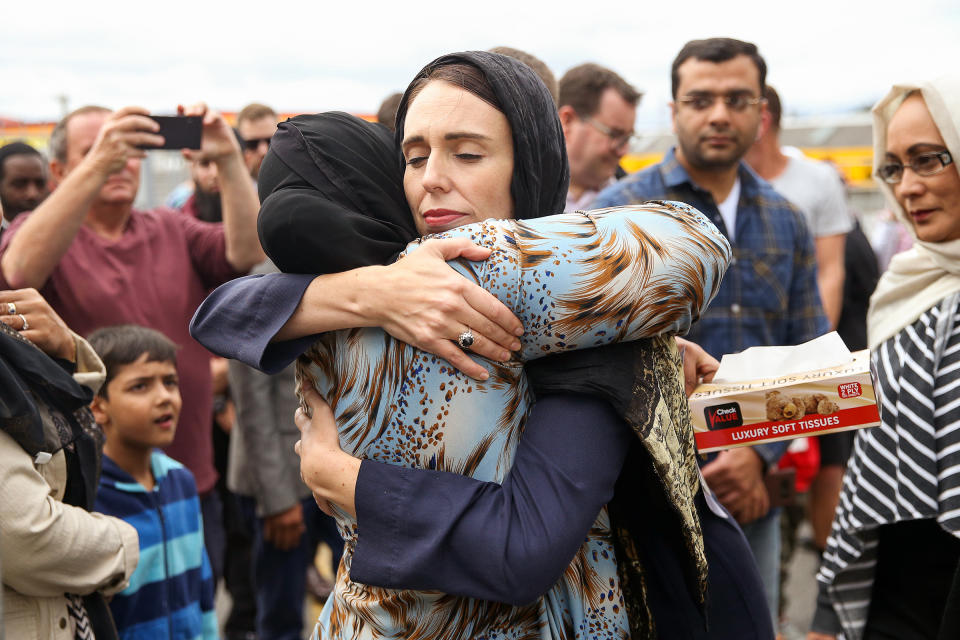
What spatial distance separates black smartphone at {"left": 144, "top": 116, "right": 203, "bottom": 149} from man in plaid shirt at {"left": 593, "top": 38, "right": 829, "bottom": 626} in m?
1.47

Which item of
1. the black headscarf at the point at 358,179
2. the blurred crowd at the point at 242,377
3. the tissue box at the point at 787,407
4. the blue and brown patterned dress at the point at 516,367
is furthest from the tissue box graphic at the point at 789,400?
the blurred crowd at the point at 242,377

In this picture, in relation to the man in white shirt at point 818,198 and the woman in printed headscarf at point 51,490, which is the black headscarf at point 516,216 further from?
the man in white shirt at point 818,198

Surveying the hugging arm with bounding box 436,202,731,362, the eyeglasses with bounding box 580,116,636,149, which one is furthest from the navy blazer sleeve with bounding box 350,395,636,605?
the eyeglasses with bounding box 580,116,636,149

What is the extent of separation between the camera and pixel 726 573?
1.59m

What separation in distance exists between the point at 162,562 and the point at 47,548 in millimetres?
838

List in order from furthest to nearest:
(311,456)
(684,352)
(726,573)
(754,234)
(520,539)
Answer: (754,234) < (684,352) < (726,573) < (311,456) < (520,539)

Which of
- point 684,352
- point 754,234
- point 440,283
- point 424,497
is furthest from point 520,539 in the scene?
point 754,234

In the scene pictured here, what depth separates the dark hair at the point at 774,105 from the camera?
4980 millimetres

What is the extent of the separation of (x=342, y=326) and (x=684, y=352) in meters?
0.83

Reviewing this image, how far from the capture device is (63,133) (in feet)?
12.2

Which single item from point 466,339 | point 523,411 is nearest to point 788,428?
point 523,411

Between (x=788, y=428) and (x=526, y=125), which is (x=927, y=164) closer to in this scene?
(x=788, y=428)

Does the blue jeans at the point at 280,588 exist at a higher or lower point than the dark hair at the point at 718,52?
lower

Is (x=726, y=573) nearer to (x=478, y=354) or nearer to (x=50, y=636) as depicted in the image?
(x=478, y=354)
